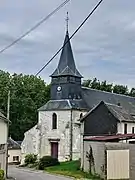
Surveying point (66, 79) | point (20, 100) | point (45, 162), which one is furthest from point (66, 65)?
point (20, 100)

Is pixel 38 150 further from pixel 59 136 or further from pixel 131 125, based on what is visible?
pixel 131 125

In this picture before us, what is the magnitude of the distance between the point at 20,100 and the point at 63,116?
1673cm

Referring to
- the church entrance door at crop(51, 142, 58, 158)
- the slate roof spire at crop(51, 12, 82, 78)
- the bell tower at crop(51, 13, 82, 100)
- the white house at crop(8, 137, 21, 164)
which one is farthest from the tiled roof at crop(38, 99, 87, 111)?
the white house at crop(8, 137, 21, 164)

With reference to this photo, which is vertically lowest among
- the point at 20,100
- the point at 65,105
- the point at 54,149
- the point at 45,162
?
the point at 45,162

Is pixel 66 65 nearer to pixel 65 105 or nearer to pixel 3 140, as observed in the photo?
pixel 65 105

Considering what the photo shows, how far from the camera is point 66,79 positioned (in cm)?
5034

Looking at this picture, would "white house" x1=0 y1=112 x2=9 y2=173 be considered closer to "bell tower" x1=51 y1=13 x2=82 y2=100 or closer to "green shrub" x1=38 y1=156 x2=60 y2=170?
"green shrub" x1=38 y1=156 x2=60 y2=170

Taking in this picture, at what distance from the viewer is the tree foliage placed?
64375 millimetres

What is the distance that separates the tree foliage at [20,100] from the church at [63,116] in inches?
484

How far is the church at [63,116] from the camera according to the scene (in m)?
49.3

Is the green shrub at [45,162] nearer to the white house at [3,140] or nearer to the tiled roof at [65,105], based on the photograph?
the tiled roof at [65,105]

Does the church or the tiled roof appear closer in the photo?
the church

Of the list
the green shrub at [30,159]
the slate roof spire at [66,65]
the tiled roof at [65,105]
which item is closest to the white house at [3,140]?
the green shrub at [30,159]

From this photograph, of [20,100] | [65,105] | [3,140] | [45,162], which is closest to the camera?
[3,140]
